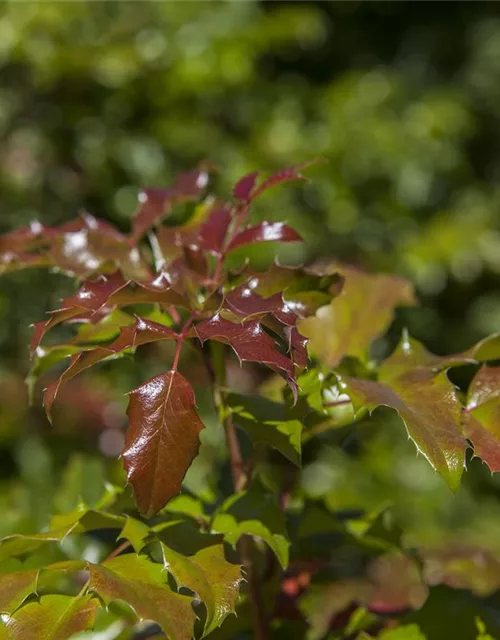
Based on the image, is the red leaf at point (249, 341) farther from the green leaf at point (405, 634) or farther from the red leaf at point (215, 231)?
the green leaf at point (405, 634)

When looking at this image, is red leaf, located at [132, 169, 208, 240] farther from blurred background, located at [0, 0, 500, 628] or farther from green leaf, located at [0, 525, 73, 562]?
blurred background, located at [0, 0, 500, 628]

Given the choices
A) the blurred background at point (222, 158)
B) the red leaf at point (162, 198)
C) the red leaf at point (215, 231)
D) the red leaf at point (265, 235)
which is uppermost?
the red leaf at point (265, 235)

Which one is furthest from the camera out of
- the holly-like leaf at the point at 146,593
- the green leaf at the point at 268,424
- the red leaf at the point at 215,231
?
the red leaf at the point at 215,231

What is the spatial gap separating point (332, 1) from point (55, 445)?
2768 millimetres

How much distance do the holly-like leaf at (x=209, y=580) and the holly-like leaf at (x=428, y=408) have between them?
163 mm

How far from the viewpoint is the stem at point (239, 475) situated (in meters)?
0.78

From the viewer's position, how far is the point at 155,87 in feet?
9.01

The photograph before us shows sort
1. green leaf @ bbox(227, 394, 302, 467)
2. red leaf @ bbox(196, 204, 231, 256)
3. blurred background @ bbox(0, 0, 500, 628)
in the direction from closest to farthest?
green leaf @ bbox(227, 394, 302, 467)
red leaf @ bbox(196, 204, 231, 256)
blurred background @ bbox(0, 0, 500, 628)

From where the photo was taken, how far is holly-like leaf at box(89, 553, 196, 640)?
60 centimetres

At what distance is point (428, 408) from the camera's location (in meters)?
0.69

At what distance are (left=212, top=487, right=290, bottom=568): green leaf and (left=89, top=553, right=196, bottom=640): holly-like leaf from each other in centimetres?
10

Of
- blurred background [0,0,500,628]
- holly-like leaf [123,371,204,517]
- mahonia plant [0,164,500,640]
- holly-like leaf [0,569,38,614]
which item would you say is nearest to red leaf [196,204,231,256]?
mahonia plant [0,164,500,640]

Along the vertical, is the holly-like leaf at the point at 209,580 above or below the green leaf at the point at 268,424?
below

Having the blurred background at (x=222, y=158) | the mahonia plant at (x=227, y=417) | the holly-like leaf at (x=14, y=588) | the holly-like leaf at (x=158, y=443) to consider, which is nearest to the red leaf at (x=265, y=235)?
the mahonia plant at (x=227, y=417)
